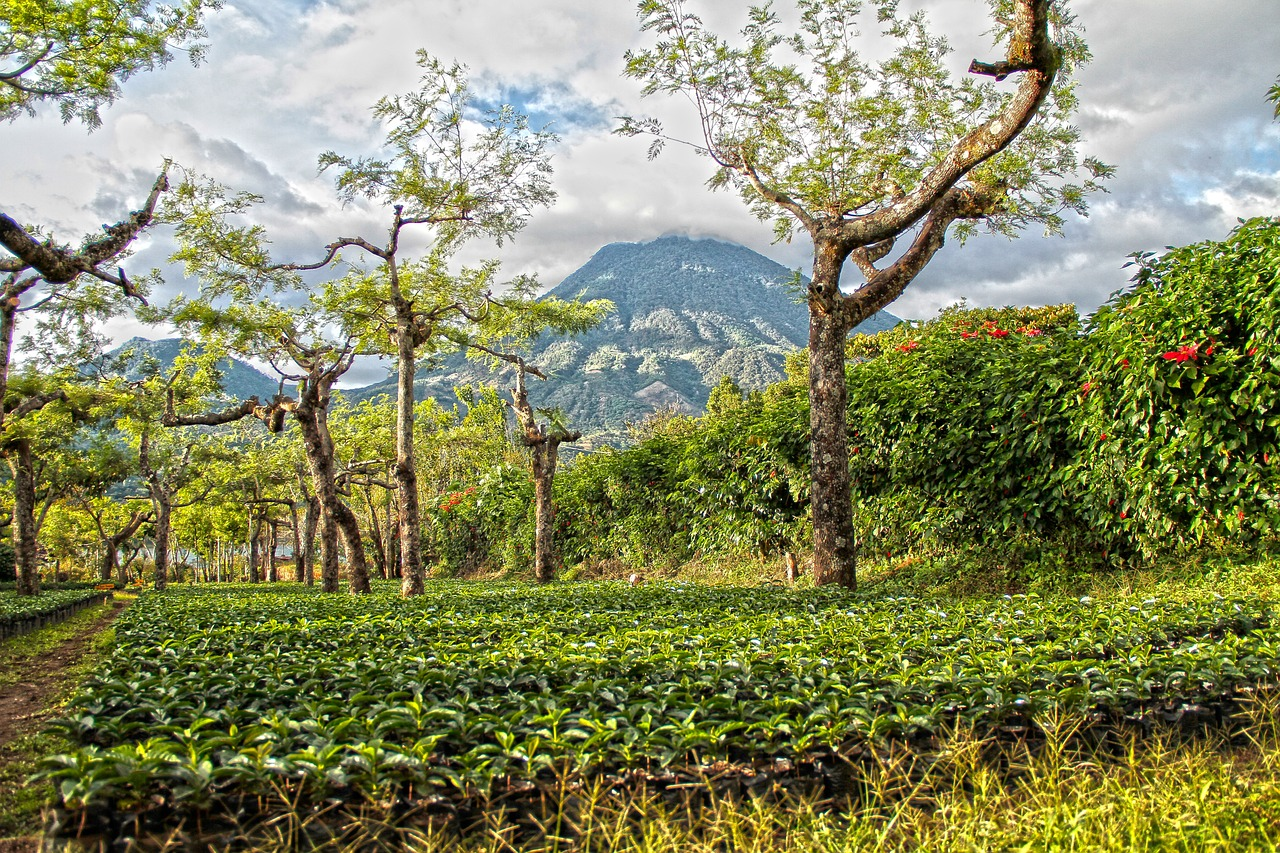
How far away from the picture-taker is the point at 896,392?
9.30 meters

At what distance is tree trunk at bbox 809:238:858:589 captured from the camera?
27.0 feet

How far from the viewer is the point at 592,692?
3107 millimetres

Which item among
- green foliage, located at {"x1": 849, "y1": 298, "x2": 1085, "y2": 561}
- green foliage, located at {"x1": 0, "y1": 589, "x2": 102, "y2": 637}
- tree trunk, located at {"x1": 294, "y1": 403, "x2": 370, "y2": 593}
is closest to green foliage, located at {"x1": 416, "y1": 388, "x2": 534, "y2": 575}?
tree trunk, located at {"x1": 294, "y1": 403, "x2": 370, "y2": 593}

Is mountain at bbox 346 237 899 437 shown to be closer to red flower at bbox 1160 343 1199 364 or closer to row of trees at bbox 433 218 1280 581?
row of trees at bbox 433 218 1280 581

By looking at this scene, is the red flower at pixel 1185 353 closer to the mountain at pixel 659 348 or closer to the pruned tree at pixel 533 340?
the pruned tree at pixel 533 340

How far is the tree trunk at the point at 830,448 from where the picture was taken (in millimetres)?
8234

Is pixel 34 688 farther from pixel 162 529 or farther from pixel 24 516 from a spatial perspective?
pixel 162 529

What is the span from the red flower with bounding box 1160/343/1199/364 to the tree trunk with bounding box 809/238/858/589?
10.1ft

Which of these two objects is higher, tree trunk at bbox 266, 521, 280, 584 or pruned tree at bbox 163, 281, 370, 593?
pruned tree at bbox 163, 281, 370, 593

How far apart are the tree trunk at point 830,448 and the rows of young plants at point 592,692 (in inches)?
112

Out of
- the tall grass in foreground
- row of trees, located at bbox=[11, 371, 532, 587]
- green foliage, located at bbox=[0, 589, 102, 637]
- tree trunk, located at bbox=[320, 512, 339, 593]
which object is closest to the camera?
the tall grass in foreground

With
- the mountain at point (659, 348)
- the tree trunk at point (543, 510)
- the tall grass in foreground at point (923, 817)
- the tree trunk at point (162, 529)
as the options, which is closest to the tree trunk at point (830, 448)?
the tall grass in foreground at point (923, 817)

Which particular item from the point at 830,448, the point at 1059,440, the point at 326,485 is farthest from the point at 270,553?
the point at 1059,440

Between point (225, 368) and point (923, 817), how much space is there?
24.5 meters
